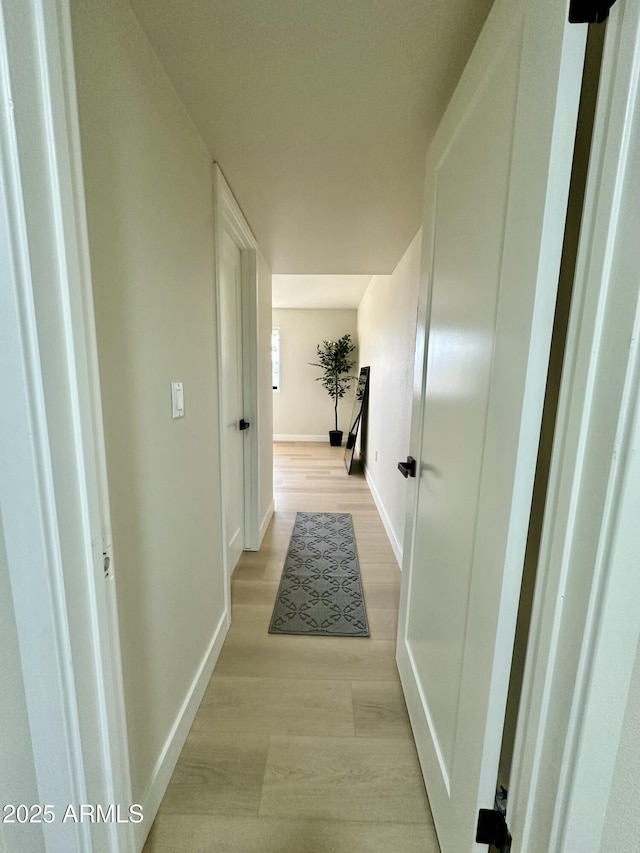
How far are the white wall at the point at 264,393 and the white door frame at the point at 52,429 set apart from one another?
1.91 meters

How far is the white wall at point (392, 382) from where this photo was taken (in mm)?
2324

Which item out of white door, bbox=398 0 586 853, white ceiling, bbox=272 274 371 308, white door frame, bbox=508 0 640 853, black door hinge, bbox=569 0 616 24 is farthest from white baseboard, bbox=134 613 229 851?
white ceiling, bbox=272 274 371 308

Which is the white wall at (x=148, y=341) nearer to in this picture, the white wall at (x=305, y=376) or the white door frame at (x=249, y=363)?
the white door frame at (x=249, y=363)

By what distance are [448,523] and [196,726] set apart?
1216 mm

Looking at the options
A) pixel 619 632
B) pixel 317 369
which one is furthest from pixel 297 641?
pixel 317 369

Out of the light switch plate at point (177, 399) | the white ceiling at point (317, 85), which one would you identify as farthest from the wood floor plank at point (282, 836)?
the white ceiling at point (317, 85)

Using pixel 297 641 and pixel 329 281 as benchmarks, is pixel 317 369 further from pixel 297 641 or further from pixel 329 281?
pixel 297 641

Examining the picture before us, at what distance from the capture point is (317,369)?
20.0 ft

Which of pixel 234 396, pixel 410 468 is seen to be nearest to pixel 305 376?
pixel 234 396

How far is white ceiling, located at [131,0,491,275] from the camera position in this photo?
82 cm

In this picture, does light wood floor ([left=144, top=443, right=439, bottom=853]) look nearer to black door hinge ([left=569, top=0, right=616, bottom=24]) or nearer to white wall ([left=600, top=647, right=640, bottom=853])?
white wall ([left=600, top=647, right=640, bottom=853])

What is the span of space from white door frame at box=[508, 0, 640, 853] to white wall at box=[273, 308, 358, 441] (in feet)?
17.9

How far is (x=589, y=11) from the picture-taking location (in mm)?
484

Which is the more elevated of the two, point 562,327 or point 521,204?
point 521,204
